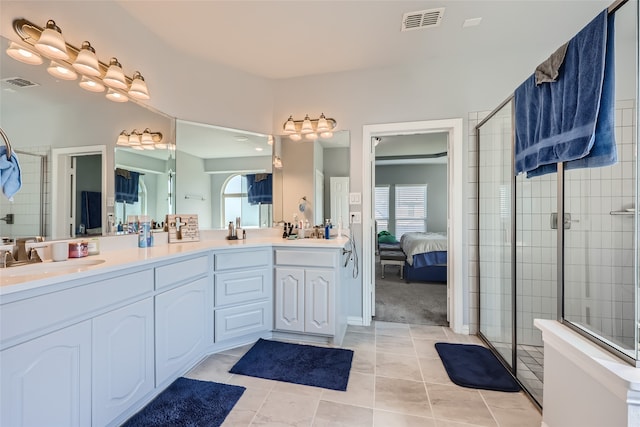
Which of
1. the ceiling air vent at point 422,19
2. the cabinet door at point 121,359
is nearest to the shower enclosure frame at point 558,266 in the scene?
the ceiling air vent at point 422,19

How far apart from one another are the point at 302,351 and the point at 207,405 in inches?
32.7

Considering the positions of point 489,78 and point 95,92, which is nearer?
point 95,92

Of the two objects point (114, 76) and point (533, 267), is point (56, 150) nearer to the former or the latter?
point (114, 76)

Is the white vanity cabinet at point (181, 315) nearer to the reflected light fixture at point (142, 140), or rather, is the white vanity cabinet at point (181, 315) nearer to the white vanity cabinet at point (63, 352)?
the white vanity cabinet at point (63, 352)

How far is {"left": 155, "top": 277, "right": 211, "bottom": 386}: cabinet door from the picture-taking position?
5.50 ft

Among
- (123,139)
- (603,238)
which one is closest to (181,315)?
(123,139)

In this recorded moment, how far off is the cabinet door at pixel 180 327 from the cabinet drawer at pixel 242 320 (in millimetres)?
136

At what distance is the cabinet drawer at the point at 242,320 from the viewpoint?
2219 millimetres

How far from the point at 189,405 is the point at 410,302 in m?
2.80

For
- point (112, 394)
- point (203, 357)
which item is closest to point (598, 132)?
point (112, 394)

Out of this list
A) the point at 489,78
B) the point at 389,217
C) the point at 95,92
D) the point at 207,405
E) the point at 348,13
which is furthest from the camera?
the point at 389,217

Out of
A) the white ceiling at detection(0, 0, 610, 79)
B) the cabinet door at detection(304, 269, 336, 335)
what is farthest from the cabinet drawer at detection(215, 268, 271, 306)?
the white ceiling at detection(0, 0, 610, 79)

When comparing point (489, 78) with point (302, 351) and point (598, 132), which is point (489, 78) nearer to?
point (598, 132)

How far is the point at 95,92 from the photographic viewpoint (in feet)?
6.09
